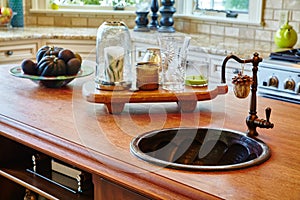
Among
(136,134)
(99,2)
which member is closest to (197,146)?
(136,134)

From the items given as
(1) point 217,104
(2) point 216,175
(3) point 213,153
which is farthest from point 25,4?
(2) point 216,175

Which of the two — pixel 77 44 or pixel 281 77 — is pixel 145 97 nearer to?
pixel 281 77

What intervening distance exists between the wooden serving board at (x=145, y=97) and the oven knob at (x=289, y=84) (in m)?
1.28

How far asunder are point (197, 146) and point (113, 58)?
A: 53 cm

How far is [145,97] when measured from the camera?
193 cm

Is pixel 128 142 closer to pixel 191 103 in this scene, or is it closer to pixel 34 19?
pixel 191 103

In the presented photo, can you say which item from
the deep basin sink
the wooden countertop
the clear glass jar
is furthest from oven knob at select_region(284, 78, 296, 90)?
the deep basin sink

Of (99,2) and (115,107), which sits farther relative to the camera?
(99,2)

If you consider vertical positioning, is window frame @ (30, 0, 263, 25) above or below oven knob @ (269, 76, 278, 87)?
above

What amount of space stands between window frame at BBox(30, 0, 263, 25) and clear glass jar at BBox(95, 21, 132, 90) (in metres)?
2.27

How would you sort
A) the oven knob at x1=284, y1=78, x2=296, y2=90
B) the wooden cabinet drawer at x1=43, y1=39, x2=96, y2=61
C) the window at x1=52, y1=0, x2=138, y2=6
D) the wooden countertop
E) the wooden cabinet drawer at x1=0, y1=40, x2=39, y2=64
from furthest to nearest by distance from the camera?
the window at x1=52, y1=0, x2=138, y2=6 < the wooden cabinet drawer at x1=43, y1=39, x2=96, y2=61 < the wooden cabinet drawer at x1=0, y1=40, x2=39, y2=64 < the oven knob at x1=284, y1=78, x2=296, y2=90 < the wooden countertop

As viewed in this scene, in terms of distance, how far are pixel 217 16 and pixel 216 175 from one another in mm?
3301

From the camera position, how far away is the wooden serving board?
6.27 ft

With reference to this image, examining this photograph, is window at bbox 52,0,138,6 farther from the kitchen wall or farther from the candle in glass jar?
the candle in glass jar
